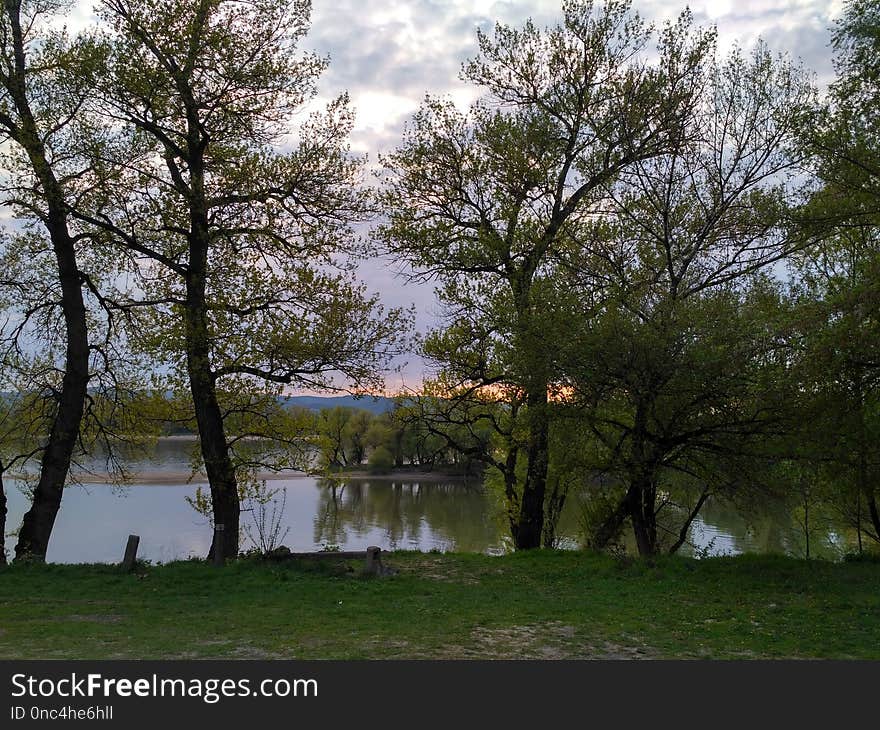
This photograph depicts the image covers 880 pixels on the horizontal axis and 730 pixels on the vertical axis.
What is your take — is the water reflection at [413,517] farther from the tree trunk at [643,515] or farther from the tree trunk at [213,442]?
the tree trunk at [643,515]

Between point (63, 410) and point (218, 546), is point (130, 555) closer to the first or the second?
point (218, 546)

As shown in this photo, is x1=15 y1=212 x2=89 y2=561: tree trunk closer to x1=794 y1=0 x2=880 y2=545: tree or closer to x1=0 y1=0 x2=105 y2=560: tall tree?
x1=0 y1=0 x2=105 y2=560: tall tree

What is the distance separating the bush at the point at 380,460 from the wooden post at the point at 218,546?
66424mm

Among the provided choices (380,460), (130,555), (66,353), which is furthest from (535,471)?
(380,460)

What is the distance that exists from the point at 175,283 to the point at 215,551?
564cm

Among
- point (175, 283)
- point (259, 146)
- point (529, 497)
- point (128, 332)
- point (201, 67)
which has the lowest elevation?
point (529, 497)

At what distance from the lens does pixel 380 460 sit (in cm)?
8106

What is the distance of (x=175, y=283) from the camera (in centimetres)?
1539

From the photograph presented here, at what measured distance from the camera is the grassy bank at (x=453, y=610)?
7871 millimetres

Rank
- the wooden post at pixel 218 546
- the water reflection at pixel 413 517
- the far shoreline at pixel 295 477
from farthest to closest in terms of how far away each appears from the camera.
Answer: the far shoreline at pixel 295 477 < the water reflection at pixel 413 517 < the wooden post at pixel 218 546

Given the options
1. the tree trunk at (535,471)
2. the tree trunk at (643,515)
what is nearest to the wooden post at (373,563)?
the tree trunk at (535,471)
